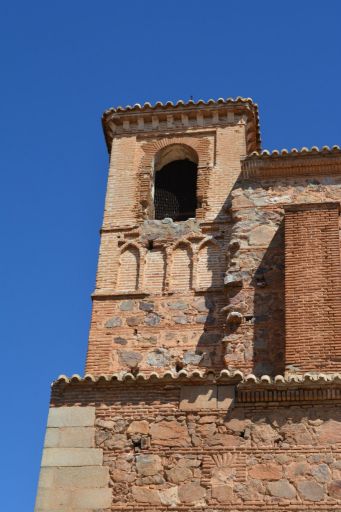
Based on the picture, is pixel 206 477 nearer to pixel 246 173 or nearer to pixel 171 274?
pixel 171 274

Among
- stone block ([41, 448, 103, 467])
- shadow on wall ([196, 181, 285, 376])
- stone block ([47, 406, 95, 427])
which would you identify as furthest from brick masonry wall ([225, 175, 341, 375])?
stone block ([41, 448, 103, 467])

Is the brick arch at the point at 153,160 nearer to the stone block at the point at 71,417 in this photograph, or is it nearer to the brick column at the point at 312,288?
the brick column at the point at 312,288

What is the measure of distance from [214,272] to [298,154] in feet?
7.52

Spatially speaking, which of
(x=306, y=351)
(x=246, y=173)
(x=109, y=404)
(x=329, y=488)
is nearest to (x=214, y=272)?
(x=246, y=173)

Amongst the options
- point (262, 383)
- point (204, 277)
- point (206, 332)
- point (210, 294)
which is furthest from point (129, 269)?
point (262, 383)

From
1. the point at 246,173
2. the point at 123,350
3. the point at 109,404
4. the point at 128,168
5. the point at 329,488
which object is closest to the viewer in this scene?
the point at 329,488

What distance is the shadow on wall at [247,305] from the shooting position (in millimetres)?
12750

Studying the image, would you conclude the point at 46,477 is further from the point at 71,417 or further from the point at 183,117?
the point at 183,117

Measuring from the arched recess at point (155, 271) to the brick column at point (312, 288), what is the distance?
90.0 inches

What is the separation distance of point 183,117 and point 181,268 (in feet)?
11.1

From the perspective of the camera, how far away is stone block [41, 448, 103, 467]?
10297 mm

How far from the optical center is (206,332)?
13773 millimetres

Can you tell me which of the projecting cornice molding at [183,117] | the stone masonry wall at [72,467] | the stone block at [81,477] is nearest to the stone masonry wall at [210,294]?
the projecting cornice molding at [183,117]

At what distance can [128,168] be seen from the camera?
1631 centimetres
